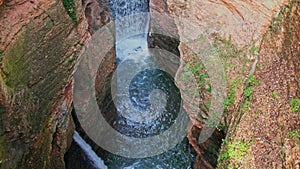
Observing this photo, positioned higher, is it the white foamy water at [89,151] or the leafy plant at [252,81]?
the leafy plant at [252,81]

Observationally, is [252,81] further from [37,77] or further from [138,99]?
[138,99]

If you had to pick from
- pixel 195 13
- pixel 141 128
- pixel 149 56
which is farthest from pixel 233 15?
pixel 149 56

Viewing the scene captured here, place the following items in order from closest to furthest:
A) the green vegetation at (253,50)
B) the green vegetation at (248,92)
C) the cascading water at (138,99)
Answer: the green vegetation at (248,92)
the green vegetation at (253,50)
the cascading water at (138,99)

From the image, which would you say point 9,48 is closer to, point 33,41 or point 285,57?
point 33,41

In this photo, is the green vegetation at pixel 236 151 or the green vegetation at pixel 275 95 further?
the green vegetation at pixel 275 95

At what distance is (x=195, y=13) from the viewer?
803 centimetres

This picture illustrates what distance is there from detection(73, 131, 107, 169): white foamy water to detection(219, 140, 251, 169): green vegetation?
4.46m

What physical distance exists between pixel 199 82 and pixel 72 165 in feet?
12.7

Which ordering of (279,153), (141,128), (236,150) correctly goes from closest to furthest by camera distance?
1. (279,153)
2. (236,150)
3. (141,128)

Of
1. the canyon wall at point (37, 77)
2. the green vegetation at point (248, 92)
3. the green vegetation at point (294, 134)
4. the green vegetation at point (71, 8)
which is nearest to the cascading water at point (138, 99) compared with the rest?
the canyon wall at point (37, 77)

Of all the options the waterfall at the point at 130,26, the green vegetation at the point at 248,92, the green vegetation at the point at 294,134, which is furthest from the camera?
the waterfall at the point at 130,26

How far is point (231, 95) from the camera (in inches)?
279

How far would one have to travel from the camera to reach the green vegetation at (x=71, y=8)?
7.32 m

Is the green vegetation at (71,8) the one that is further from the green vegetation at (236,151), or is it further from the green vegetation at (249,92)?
the green vegetation at (236,151)
